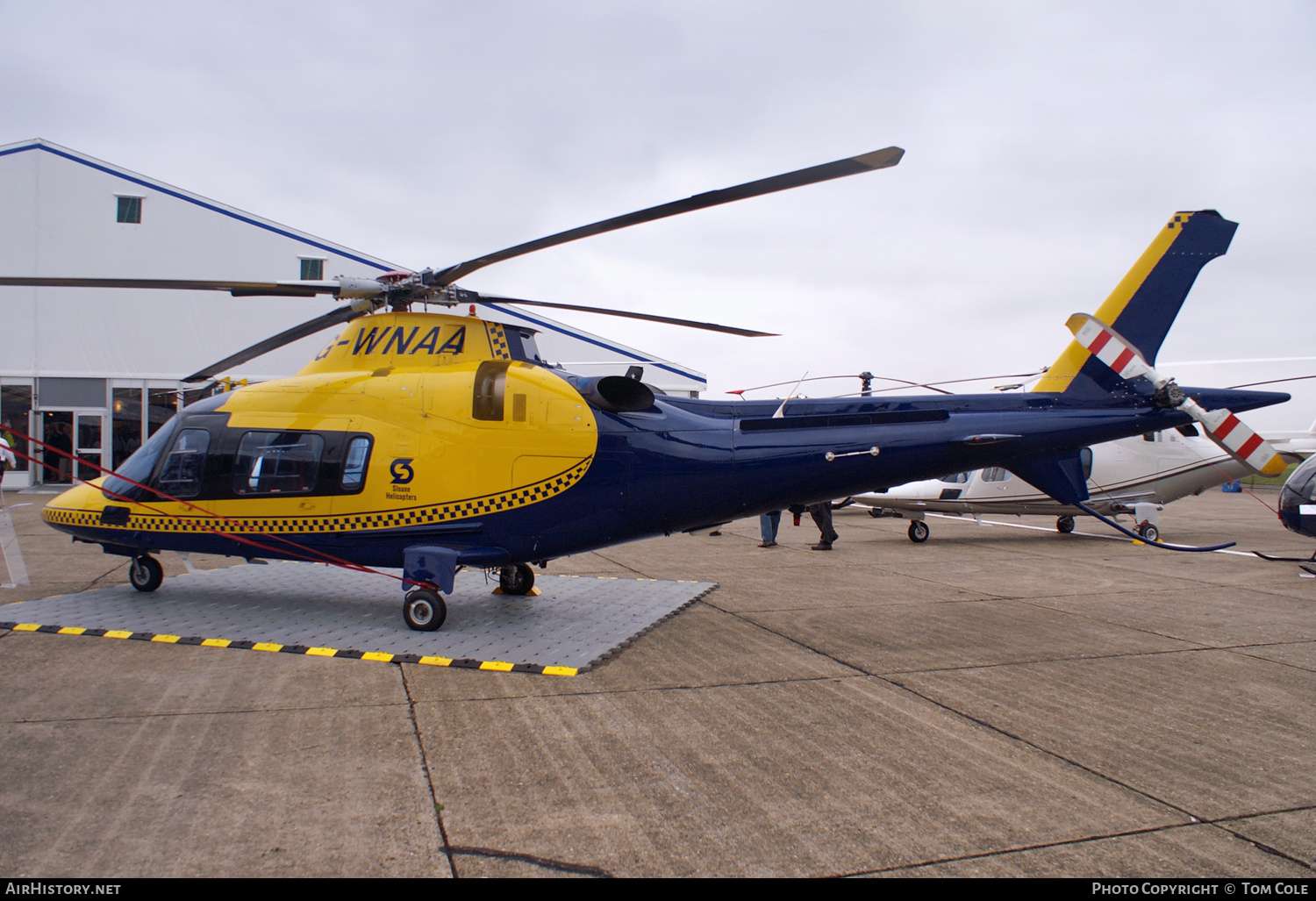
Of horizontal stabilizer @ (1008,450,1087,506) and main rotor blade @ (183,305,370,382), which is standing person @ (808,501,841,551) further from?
main rotor blade @ (183,305,370,382)

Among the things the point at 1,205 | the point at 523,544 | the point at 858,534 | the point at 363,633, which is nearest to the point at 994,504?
the point at 858,534

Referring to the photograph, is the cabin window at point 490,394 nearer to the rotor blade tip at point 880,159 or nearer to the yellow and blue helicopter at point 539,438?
the yellow and blue helicopter at point 539,438

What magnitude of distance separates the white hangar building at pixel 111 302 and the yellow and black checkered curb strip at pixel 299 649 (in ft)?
61.8

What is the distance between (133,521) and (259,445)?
1.78 meters

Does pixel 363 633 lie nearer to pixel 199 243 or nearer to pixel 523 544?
pixel 523 544

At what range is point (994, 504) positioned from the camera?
51.4 feet

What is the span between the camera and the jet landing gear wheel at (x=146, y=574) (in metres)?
8.19

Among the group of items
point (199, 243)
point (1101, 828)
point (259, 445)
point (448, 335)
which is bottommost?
point (1101, 828)

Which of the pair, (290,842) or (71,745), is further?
(71,745)

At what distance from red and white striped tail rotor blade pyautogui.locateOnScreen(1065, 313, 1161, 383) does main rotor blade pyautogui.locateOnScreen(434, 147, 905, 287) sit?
10.5 feet

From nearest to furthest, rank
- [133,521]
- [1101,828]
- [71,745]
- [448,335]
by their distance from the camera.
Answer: [1101,828] → [71,745] → [448,335] → [133,521]

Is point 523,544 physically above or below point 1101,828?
above

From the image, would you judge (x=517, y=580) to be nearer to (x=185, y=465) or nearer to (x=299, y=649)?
(x=299, y=649)

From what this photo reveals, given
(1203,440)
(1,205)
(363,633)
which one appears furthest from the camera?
(1,205)
